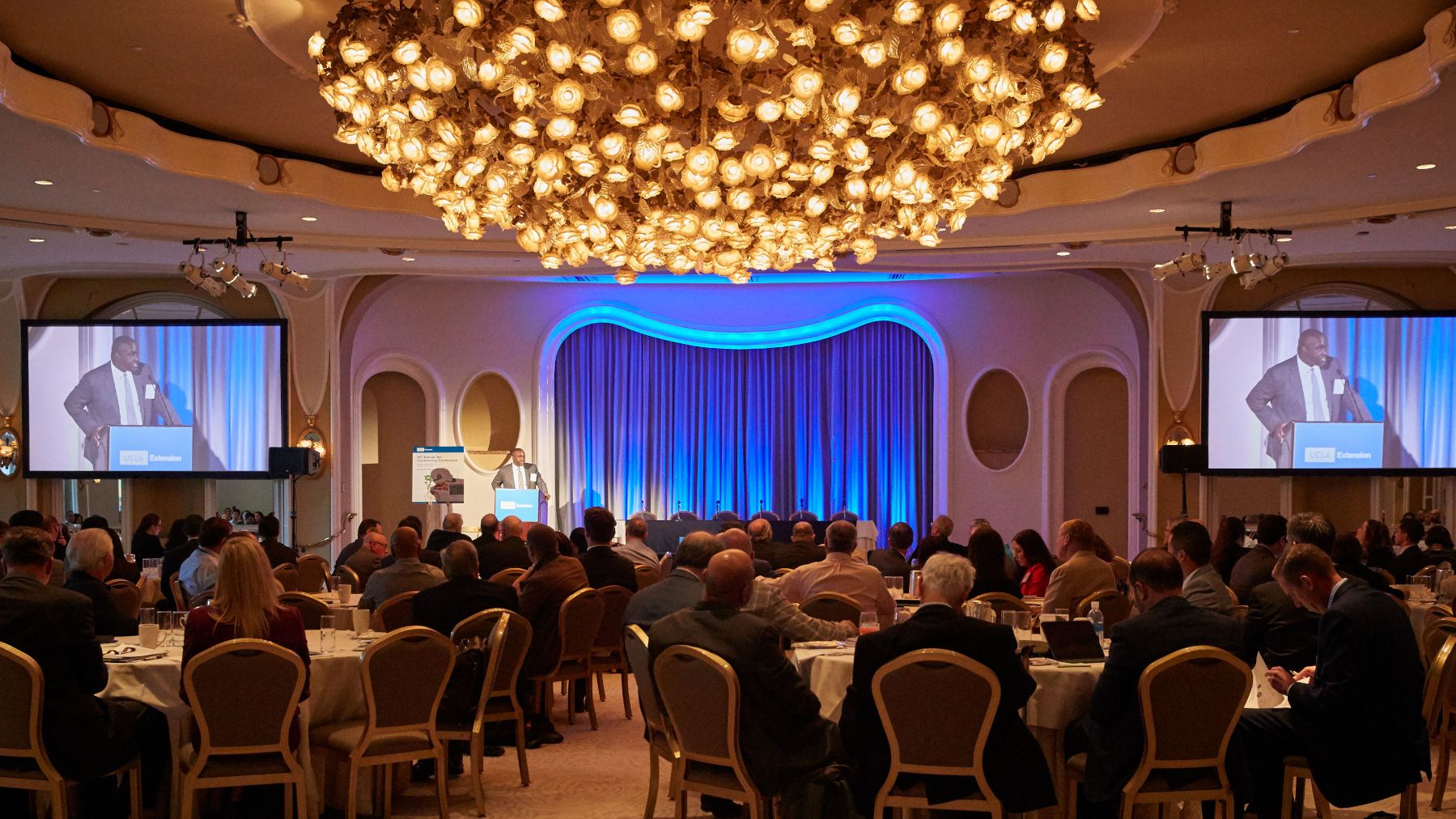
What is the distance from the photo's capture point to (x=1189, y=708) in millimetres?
4637

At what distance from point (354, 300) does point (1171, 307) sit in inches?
370

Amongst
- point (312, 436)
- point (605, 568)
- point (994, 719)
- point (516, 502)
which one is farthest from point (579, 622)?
point (312, 436)

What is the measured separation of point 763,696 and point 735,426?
12747mm

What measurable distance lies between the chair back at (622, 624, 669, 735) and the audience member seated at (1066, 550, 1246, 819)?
172cm

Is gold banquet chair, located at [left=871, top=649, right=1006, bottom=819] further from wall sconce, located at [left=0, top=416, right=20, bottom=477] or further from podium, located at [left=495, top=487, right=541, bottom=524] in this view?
wall sconce, located at [left=0, top=416, right=20, bottom=477]

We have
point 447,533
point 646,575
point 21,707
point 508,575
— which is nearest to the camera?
point 21,707

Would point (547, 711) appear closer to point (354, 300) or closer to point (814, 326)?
point (354, 300)

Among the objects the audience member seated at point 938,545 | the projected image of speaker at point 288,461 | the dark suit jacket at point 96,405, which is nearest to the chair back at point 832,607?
the audience member seated at point 938,545

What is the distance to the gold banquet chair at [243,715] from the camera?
4.94 metres

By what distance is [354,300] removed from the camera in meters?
15.6

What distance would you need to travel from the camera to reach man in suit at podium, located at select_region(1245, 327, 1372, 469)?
46.4ft

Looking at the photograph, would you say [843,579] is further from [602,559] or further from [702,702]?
[702,702]

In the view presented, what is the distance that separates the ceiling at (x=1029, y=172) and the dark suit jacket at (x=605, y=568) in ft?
11.3

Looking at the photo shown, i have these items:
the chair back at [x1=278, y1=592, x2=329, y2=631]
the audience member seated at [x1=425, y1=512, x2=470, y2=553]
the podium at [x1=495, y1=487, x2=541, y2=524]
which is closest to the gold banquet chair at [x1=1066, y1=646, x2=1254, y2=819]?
the chair back at [x1=278, y1=592, x2=329, y2=631]
